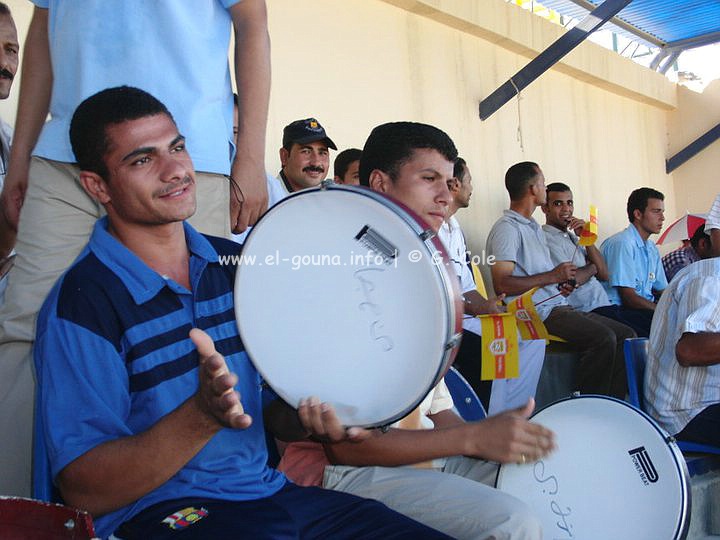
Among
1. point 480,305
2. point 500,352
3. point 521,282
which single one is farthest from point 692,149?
point 500,352

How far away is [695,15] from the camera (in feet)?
28.1

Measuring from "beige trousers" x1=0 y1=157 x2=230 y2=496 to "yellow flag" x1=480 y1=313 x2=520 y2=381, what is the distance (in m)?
1.43

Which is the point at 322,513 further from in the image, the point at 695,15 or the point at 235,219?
the point at 695,15

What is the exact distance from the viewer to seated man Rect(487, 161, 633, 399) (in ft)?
16.5

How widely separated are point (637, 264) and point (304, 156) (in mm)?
3197

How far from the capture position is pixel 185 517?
1432 millimetres

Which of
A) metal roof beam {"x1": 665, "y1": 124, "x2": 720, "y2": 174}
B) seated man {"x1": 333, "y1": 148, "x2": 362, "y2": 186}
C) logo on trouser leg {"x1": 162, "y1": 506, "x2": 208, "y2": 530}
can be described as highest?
metal roof beam {"x1": 665, "y1": 124, "x2": 720, "y2": 174}

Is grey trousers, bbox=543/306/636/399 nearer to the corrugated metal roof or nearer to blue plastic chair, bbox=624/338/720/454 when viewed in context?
blue plastic chair, bbox=624/338/720/454

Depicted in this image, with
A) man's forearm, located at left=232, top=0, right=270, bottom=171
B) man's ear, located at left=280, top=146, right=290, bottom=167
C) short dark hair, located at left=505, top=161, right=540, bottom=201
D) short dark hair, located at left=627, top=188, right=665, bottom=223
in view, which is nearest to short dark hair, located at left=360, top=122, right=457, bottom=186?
man's forearm, located at left=232, top=0, right=270, bottom=171

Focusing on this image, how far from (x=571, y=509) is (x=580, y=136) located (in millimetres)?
7086

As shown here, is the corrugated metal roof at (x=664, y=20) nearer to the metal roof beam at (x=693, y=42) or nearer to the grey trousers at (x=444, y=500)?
the metal roof beam at (x=693, y=42)

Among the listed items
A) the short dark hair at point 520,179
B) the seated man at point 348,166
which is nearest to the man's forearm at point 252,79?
the seated man at point 348,166

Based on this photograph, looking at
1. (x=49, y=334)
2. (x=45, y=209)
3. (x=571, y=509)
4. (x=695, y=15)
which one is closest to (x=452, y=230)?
(x=571, y=509)

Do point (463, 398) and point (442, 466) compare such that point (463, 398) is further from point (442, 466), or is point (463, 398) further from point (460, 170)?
point (460, 170)
